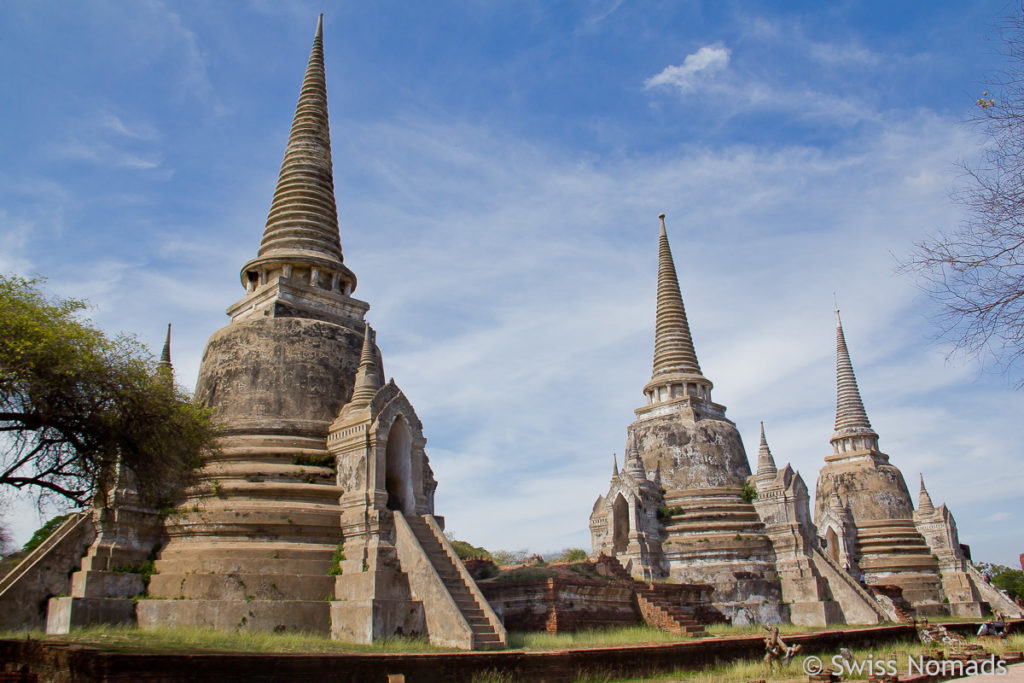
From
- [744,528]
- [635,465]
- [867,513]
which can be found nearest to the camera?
[744,528]

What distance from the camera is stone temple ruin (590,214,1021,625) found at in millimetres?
28484

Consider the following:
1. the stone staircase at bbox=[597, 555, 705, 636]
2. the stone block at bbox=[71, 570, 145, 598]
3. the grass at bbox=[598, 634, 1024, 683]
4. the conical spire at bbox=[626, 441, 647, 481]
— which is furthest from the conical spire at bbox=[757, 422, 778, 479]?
the stone block at bbox=[71, 570, 145, 598]

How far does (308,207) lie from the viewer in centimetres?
2516

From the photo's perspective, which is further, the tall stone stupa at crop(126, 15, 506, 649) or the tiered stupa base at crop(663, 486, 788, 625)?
the tiered stupa base at crop(663, 486, 788, 625)

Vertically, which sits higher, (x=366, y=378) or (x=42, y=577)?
(x=366, y=378)

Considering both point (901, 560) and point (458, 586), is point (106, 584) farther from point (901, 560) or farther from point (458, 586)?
point (901, 560)

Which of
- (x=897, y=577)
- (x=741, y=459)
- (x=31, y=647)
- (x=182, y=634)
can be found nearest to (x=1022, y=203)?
(x=31, y=647)

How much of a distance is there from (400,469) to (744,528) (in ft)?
52.5

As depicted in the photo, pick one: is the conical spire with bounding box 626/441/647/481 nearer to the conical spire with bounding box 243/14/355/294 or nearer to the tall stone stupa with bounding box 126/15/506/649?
the tall stone stupa with bounding box 126/15/506/649

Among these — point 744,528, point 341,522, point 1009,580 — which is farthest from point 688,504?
point 1009,580

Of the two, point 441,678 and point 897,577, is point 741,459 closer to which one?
point 897,577

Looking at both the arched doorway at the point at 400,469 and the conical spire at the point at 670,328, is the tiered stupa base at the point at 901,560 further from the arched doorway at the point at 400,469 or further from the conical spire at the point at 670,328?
the arched doorway at the point at 400,469

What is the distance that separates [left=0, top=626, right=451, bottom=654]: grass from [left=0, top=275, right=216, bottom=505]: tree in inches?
104

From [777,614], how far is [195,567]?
20.1 m
